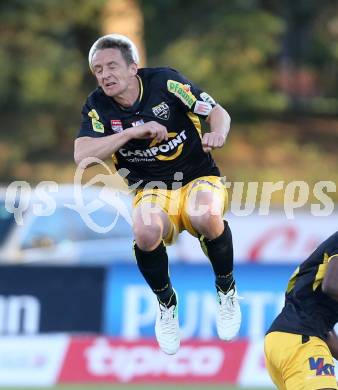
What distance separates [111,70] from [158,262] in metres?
1.42

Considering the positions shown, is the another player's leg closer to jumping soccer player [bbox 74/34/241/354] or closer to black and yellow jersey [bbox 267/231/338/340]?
jumping soccer player [bbox 74/34/241/354]

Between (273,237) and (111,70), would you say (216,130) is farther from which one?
(273,237)

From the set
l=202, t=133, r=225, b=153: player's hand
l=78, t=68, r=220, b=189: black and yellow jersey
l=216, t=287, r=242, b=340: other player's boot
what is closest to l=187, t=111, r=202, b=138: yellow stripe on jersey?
l=78, t=68, r=220, b=189: black and yellow jersey

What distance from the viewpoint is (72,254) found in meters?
15.5

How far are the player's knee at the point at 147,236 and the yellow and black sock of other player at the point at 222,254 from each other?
42 cm

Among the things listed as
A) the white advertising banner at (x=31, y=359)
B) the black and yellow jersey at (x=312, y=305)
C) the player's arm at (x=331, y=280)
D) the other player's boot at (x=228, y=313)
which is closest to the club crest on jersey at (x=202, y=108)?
the black and yellow jersey at (x=312, y=305)

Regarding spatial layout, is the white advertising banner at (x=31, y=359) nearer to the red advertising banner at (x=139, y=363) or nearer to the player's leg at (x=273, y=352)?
the red advertising banner at (x=139, y=363)

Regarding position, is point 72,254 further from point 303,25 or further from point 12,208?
point 303,25

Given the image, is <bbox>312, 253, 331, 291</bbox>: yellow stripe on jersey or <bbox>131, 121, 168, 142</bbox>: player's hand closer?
<bbox>131, 121, 168, 142</bbox>: player's hand

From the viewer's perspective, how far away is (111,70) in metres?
7.49

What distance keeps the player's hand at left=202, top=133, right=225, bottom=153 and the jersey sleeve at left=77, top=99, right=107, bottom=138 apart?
2.39 feet

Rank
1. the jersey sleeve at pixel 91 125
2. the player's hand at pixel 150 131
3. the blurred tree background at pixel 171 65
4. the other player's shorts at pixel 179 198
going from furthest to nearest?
the blurred tree background at pixel 171 65
the other player's shorts at pixel 179 198
the jersey sleeve at pixel 91 125
the player's hand at pixel 150 131

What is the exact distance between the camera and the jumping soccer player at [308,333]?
7.39 meters

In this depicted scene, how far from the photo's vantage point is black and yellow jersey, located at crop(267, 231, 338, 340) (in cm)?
750
